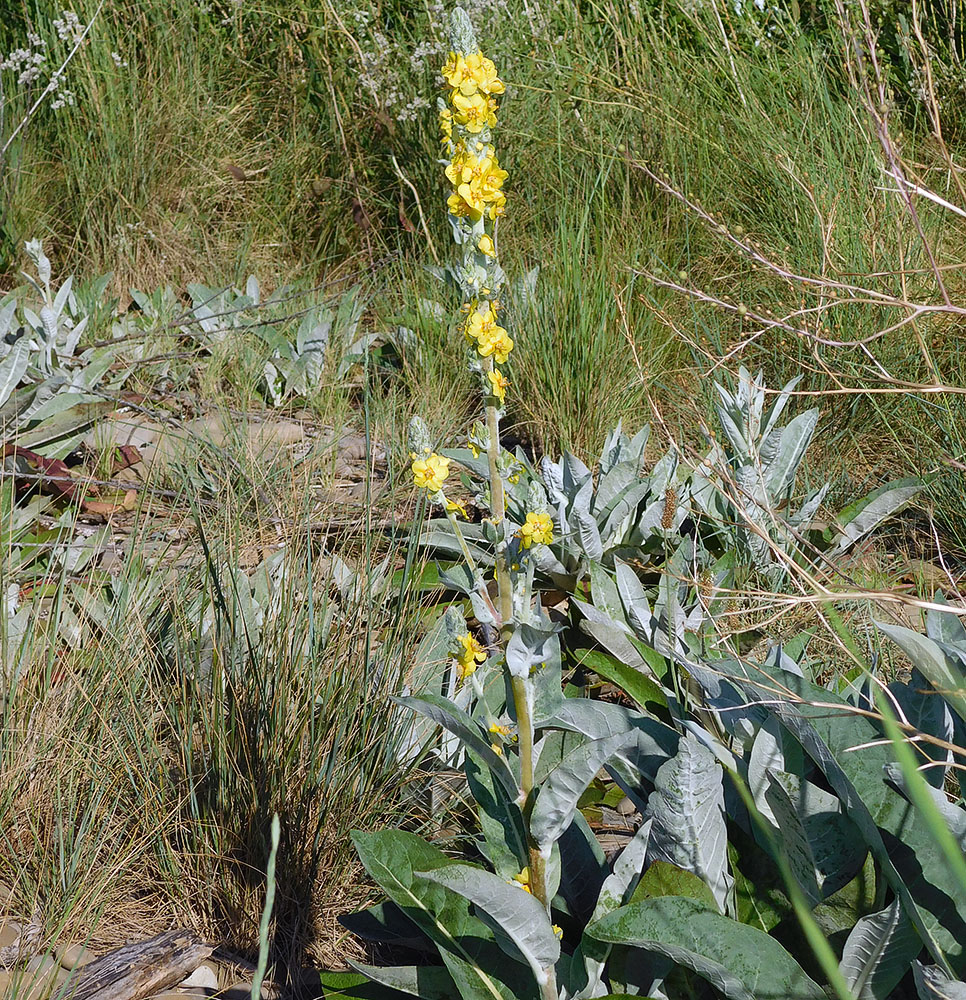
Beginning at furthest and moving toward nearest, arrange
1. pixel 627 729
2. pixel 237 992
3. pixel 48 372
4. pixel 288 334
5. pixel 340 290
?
pixel 340 290, pixel 288 334, pixel 48 372, pixel 237 992, pixel 627 729

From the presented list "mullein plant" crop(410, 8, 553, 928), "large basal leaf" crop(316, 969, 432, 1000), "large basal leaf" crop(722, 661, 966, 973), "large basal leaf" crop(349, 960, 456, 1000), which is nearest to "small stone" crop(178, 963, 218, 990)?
"large basal leaf" crop(316, 969, 432, 1000)

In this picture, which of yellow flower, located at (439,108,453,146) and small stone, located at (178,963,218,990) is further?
small stone, located at (178,963,218,990)

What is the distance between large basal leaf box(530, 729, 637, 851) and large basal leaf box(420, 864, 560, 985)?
0.07 meters

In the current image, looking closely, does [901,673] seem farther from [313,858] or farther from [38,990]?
[38,990]

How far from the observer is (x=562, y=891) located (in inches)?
50.6

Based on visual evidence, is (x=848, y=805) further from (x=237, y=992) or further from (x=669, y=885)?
(x=237, y=992)

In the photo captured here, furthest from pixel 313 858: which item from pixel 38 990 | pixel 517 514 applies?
pixel 517 514

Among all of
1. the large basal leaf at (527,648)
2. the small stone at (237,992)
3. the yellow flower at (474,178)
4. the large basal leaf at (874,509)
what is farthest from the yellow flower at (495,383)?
the large basal leaf at (874,509)

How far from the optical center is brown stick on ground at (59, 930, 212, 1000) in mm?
1315

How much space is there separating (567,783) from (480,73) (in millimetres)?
708

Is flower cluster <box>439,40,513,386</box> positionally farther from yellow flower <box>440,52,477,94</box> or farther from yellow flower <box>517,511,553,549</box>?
yellow flower <box>517,511,553,549</box>

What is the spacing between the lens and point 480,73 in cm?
98

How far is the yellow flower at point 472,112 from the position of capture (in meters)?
0.98

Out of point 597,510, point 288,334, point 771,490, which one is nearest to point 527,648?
point 597,510
